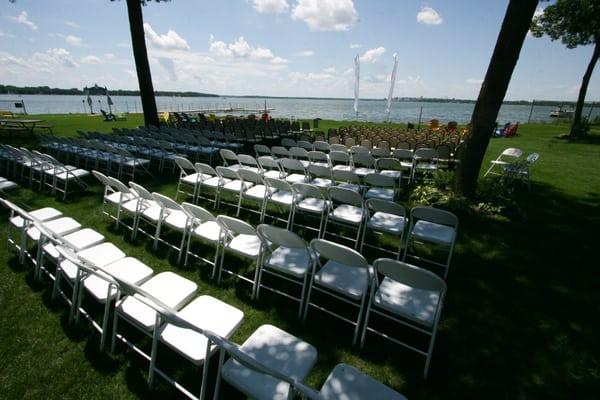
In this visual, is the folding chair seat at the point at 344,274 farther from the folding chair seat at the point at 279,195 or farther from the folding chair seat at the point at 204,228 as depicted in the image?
the folding chair seat at the point at 279,195

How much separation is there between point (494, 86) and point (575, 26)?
1736cm

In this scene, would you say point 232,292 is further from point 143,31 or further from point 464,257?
point 143,31

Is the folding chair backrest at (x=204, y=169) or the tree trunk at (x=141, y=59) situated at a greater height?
the tree trunk at (x=141, y=59)

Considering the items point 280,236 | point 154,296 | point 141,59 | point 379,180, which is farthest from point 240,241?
point 141,59

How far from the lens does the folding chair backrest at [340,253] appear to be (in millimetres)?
2299

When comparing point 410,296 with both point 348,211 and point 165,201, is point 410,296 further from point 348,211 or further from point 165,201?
point 165,201

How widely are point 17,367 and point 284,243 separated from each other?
7.94ft

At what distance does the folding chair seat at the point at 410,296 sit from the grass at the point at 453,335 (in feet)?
1.00

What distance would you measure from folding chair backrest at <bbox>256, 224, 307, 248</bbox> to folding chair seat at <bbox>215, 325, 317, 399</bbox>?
2.59ft

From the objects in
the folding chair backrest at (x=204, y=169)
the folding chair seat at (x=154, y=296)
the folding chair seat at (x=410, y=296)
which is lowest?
the folding chair seat at (x=154, y=296)

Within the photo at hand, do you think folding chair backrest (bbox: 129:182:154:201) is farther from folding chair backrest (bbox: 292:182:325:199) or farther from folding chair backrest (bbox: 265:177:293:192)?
folding chair backrest (bbox: 292:182:325:199)

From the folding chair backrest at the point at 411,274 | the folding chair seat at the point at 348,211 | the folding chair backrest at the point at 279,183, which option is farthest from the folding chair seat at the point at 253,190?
the folding chair backrest at the point at 411,274

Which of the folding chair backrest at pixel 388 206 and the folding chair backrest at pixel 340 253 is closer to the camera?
the folding chair backrest at pixel 340 253

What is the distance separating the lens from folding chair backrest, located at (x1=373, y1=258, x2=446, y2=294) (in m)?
2.07
